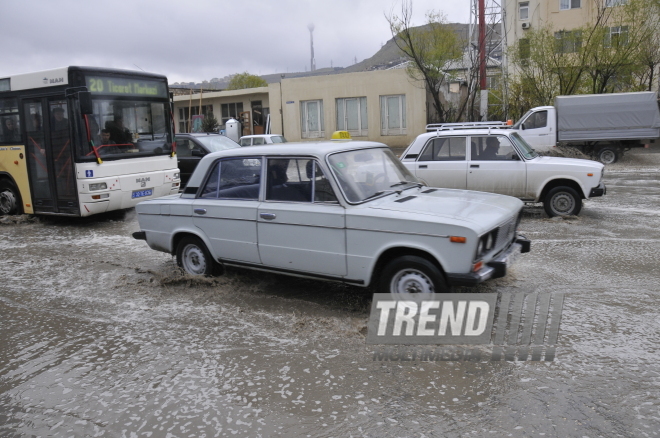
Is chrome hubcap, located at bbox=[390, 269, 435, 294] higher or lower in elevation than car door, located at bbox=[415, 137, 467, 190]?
lower

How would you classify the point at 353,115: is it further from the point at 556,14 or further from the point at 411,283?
the point at 411,283

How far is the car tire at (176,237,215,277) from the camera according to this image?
21.9 ft

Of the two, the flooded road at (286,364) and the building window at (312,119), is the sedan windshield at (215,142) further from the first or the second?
the building window at (312,119)

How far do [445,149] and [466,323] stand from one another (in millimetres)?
5773

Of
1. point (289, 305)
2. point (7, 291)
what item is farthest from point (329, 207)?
point (7, 291)

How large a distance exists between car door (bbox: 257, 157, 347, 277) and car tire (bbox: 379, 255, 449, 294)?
0.47 meters

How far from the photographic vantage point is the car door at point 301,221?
5484 millimetres

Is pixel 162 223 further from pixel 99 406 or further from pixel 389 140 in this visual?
pixel 389 140

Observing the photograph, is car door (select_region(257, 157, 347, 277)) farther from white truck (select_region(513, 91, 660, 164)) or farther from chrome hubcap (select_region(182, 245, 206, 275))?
white truck (select_region(513, 91, 660, 164))

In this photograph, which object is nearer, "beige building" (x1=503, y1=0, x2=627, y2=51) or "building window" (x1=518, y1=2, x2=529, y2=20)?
"beige building" (x1=503, y1=0, x2=627, y2=51)

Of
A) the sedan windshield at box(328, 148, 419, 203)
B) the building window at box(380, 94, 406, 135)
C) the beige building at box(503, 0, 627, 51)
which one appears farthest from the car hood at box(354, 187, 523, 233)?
the beige building at box(503, 0, 627, 51)

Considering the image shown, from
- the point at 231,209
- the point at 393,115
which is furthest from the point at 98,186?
the point at 393,115

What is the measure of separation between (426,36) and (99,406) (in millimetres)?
26381

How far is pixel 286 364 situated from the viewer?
179 inches
